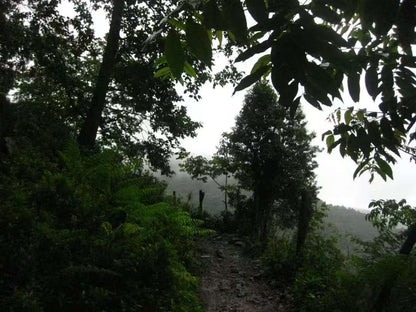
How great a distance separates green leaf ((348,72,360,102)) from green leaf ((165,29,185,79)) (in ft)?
1.77

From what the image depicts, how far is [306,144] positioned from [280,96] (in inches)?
483

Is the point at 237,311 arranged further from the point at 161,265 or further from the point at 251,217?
the point at 251,217

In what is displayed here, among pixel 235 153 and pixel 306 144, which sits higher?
pixel 306 144

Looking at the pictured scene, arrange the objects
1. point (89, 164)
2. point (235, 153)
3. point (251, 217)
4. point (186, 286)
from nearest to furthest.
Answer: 1. point (186, 286)
2. point (89, 164)
3. point (251, 217)
4. point (235, 153)

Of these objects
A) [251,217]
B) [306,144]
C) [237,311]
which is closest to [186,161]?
[251,217]

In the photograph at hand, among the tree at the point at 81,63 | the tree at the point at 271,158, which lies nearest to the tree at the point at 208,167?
the tree at the point at 271,158

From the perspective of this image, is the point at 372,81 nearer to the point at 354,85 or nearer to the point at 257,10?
the point at 354,85

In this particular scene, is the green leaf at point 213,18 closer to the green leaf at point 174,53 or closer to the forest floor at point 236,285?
the green leaf at point 174,53

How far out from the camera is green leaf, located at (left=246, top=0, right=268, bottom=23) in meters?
0.59

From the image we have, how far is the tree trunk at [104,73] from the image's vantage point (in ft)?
21.5

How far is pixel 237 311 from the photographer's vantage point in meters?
4.58

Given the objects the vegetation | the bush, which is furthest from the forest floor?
the bush

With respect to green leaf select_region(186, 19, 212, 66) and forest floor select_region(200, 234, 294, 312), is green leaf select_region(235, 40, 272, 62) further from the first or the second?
forest floor select_region(200, 234, 294, 312)

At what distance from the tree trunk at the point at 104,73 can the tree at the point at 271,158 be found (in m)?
6.26
